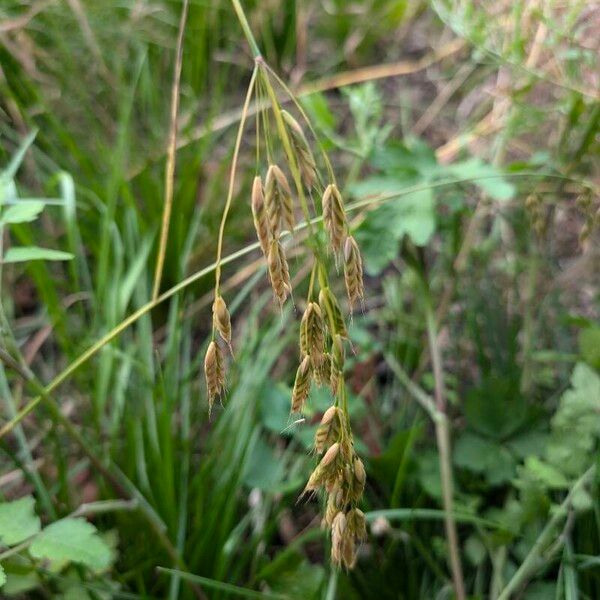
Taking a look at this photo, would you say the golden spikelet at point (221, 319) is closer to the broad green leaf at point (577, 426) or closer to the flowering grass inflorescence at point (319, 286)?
the flowering grass inflorescence at point (319, 286)

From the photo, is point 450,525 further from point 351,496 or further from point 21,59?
point 21,59

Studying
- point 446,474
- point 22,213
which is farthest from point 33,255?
point 446,474

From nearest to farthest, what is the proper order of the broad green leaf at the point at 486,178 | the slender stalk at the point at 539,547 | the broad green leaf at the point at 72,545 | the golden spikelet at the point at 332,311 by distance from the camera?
the golden spikelet at the point at 332,311 < the broad green leaf at the point at 72,545 < the slender stalk at the point at 539,547 < the broad green leaf at the point at 486,178

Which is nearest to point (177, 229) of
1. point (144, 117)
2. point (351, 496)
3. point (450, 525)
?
point (144, 117)

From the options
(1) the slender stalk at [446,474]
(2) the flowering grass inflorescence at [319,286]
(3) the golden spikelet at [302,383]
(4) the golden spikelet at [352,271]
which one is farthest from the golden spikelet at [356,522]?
(1) the slender stalk at [446,474]

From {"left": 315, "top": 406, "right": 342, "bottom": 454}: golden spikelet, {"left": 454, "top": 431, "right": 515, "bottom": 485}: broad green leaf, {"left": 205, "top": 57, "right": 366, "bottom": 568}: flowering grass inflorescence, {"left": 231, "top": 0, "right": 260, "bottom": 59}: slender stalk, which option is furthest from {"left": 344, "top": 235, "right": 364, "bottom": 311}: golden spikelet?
{"left": 454, "top": 431, "right": 515, "bottom": 485}: broad green leaf

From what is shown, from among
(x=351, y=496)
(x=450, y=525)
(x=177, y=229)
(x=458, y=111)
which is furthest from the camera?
(x=458, y=111)
